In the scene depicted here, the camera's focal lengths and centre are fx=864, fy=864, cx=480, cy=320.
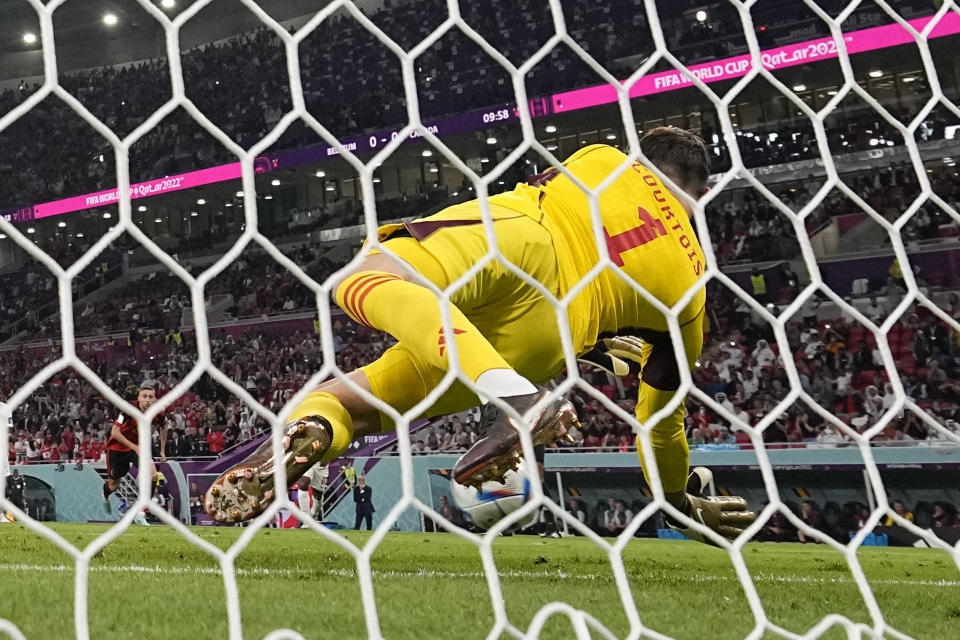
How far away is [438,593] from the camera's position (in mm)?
1837

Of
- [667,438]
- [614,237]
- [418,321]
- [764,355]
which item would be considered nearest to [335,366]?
[418,321]

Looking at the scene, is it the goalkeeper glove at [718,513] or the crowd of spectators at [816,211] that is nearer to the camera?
the goalkeeper glove at [718,513]

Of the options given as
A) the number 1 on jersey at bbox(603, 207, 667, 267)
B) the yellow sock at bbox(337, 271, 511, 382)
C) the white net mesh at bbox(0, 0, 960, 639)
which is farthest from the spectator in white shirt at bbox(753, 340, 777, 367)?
the yellow sock at bbox(337, 271, 511, 382)

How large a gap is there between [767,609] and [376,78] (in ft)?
38.2

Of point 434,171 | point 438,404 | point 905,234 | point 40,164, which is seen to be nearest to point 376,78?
point 434,171

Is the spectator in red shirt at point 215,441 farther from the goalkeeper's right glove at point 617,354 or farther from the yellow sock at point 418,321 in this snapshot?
the yellow sock at point 418,321

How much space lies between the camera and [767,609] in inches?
65.4

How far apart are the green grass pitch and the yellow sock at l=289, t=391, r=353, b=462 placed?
0.28 metres

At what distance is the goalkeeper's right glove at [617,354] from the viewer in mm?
2100

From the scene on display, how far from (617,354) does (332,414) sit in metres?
0.89

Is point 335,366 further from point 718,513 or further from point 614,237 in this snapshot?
point 718,513

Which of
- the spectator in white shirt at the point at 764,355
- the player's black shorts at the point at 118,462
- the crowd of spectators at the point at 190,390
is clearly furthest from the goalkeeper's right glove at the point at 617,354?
the crowd of spectators at the point at 190,390

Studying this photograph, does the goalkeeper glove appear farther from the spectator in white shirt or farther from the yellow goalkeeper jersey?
the spectator in white shirt

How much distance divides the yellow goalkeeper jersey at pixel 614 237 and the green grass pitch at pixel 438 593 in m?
0.56
